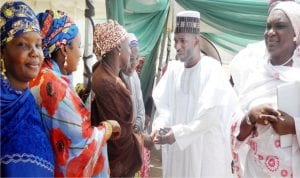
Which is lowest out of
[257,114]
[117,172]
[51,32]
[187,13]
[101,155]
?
[117,172]

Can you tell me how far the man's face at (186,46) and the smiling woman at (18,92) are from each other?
252 cm

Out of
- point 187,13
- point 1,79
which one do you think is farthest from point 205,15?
point 1,79

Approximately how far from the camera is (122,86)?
339 centimetres

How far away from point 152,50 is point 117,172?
3.50 metres

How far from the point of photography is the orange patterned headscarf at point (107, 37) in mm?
3422

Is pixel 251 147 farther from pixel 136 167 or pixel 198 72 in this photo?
pixel 198 72

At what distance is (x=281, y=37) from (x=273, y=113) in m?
0.60

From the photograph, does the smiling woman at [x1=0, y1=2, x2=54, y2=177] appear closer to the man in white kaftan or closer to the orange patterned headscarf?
the orange patterned headscarf

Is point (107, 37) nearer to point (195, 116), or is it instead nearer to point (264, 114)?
point (264, 114)

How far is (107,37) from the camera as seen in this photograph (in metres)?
3.46

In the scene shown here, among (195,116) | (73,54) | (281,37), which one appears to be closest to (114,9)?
(195,116)

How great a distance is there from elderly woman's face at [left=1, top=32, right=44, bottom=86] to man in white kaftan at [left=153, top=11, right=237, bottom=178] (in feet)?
7.64

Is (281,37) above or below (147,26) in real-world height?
below

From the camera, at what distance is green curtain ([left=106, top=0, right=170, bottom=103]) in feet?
20.2
